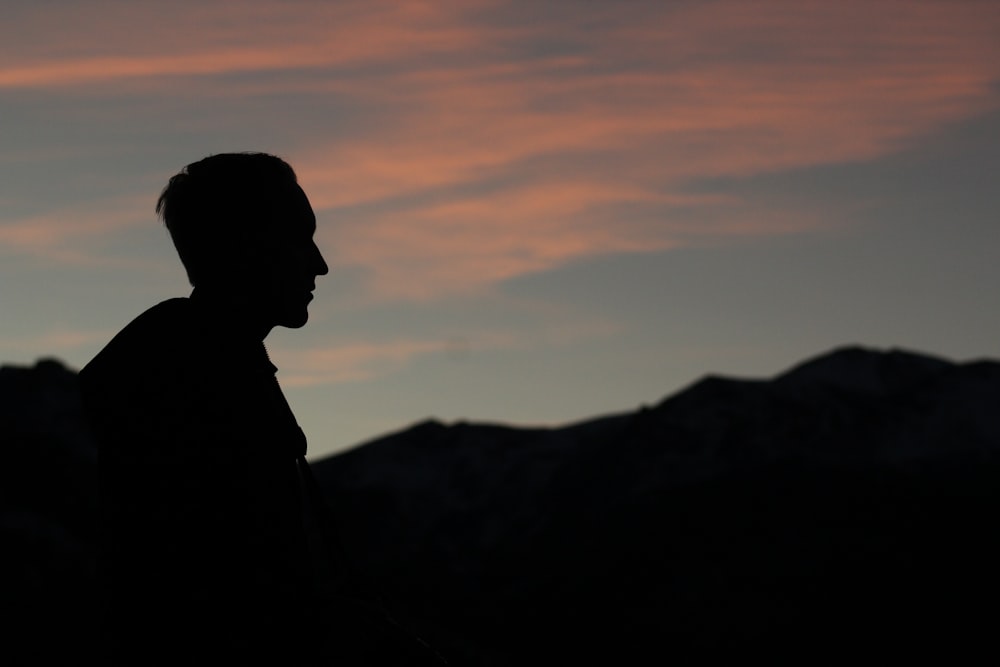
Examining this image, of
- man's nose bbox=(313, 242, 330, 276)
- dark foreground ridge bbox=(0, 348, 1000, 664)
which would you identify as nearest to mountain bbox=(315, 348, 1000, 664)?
dark foreground ridge bbox=(0, 348, 1000, 664)

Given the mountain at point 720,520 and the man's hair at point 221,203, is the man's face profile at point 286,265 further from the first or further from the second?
the mountain at point 720,520

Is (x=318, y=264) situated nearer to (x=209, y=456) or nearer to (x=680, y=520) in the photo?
(x=209, y=456)

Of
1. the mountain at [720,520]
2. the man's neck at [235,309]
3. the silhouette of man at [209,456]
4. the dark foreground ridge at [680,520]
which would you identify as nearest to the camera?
the silhouette of man at [209,456]

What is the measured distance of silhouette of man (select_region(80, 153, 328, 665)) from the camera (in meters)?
3.49

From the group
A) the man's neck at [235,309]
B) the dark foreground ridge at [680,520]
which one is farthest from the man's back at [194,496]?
the dark foreground ridge at [680,520]

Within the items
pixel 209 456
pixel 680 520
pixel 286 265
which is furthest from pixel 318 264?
pixel 680 520

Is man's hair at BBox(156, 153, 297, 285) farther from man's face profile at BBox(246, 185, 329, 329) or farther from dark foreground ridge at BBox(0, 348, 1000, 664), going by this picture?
dark foreground ridge at BBox(0, 348, 1000, 664)

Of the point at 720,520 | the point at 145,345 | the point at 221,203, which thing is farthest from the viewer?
the point at 720,520

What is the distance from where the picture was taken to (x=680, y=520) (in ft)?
472

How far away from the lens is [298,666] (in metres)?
3.46

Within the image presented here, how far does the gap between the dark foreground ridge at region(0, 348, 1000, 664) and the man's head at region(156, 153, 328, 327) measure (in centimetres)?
5880

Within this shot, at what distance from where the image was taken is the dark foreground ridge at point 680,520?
113 meters

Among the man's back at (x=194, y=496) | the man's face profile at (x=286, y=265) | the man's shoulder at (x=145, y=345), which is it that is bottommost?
the man's back at (x=194, y=496)

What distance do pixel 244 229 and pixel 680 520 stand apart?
142125 millimetres
